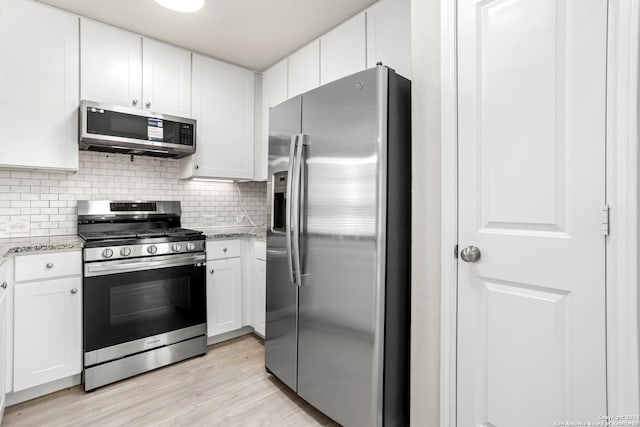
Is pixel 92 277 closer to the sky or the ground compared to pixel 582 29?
closer to the ground

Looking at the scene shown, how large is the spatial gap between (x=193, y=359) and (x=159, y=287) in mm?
656

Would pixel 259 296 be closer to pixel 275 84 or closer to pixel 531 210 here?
pixel 275 84

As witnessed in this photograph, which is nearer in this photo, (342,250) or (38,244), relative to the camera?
(342,250)

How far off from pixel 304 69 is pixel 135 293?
2173 millimetres

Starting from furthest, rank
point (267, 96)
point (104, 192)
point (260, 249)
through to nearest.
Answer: point (267, 96) < point (260, 249) < point (104, 192)

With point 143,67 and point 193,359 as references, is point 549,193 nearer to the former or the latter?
point 193,359

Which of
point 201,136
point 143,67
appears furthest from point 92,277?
point 143,67

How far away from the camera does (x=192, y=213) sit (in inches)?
124

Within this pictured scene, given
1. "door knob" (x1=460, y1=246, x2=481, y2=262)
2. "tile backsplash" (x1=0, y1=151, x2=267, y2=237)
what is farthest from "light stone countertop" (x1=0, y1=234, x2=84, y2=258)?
"door knob" (x1=460, y1=246, x2=481, y2=262)

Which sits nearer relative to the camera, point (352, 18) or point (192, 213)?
A: point (352, 18)

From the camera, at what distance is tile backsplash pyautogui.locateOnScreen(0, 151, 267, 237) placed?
2.31m

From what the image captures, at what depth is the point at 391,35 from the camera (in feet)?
6.66

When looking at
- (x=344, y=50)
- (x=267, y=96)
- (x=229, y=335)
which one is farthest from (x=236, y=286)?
(x=344, y=50)

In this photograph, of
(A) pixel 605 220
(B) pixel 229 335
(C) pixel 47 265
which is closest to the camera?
(A) pixel 605 220
